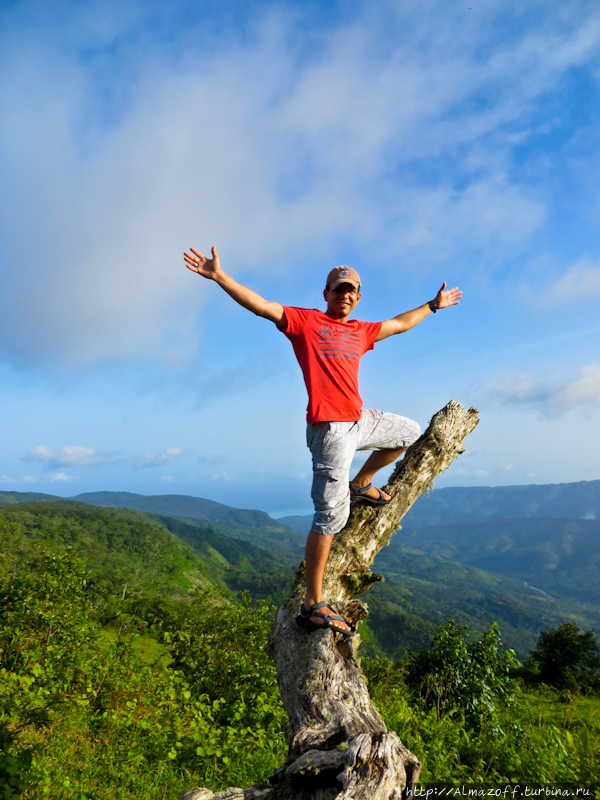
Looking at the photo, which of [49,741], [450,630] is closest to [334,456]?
[49,741]

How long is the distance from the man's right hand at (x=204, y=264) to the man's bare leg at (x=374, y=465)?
8.74 ft

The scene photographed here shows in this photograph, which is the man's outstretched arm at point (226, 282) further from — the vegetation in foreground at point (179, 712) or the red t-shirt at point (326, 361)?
the vegetation in foreground at point (179, 712)

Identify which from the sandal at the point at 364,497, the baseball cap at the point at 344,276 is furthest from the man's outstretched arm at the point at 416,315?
the sandal at the point at 364,497

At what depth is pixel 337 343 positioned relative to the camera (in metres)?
4.41

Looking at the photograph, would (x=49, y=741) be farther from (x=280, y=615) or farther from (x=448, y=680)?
(x=448, y=680)

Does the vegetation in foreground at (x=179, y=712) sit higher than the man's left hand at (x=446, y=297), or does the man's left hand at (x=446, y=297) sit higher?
the man's left hand at (x=446, y=297)

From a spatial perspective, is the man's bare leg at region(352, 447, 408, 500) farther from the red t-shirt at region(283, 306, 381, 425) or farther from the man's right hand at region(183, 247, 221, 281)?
the man's right hand at region(183, 247, 221, 281)

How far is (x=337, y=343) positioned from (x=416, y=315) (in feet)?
4.96

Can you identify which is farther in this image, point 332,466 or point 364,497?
point 364,497

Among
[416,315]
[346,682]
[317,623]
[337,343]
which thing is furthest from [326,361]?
[346,682]

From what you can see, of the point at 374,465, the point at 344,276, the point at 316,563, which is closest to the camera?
the point at 316,563

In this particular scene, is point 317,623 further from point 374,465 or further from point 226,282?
point 226,282

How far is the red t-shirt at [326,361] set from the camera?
4.19m

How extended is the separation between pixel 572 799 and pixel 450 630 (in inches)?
600
